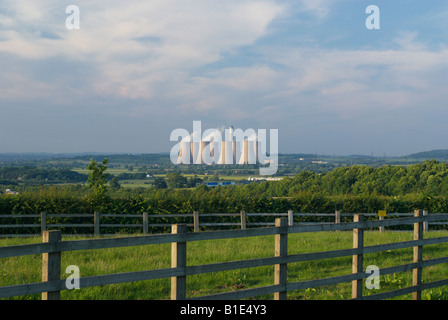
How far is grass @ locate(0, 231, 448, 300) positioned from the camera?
742cm

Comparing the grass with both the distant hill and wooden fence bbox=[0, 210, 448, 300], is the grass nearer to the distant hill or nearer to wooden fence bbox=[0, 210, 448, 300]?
wooden fence bbox=[0, 210, 448, 300]

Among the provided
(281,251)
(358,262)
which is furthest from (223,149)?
(281,251)

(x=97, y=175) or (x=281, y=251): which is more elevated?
(x=281, y=251)

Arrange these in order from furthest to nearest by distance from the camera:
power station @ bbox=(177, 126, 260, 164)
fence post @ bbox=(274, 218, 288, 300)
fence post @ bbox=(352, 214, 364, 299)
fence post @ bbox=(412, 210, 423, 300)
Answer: power station @ bbox=(177, 126, 260, 164) → fence post @ bbox=(412, 210, 423, 300) → fence post @ bbox=(352, 214, 364, 299) → fence post @ bbox=(274, 218, 288, 300)

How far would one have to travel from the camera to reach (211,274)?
8.77 metres

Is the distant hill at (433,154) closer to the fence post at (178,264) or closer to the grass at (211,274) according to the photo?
the grass at (211,274)

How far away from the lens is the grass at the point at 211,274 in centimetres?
742

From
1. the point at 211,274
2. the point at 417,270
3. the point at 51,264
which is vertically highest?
the point at 51,264

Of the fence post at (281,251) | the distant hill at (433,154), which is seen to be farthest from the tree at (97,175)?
the distant hill at (433,154)

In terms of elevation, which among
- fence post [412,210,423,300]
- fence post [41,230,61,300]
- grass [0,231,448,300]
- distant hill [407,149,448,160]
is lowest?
grass [0,231,448,300]

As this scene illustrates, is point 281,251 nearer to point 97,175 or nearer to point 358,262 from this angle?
point 358,262

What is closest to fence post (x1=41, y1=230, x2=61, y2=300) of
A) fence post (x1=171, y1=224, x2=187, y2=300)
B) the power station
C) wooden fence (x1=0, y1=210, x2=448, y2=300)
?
wooden fence (x1=0, y1=210, x2=448, y2=300)
